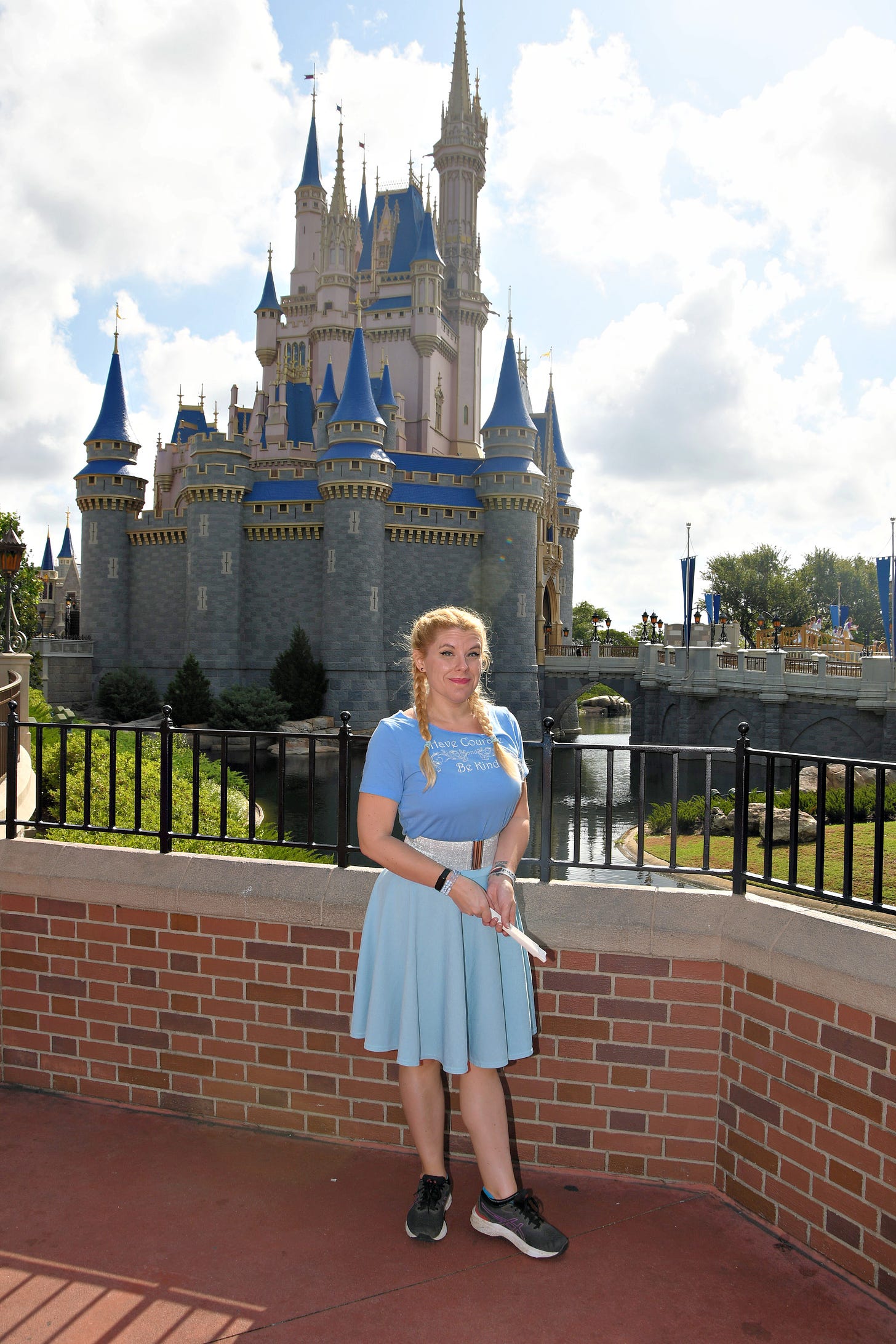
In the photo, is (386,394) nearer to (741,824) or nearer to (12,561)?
(12,561)

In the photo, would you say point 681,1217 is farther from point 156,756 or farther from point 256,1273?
point 156,756

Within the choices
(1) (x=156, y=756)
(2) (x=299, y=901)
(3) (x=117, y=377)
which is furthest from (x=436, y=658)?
(3) (x=117, y=377)

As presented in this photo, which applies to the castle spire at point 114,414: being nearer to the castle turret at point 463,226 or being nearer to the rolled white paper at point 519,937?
the castle turret at point 463,226

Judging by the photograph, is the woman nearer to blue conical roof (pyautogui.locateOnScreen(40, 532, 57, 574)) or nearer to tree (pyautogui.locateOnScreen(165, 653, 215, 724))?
tree (pyautogui.locateOnScreen(165, 653, 215, 724))

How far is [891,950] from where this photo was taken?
10.2 feet

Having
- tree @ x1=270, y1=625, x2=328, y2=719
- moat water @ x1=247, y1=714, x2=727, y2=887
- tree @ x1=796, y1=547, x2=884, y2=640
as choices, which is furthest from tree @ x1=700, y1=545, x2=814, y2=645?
tree @ x1=270, y1=625, x2=328, y2=719

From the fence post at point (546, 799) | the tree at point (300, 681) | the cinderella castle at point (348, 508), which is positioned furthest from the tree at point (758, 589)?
the fence post at point (546, 799)

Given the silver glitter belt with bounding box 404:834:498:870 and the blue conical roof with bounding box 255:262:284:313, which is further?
the blue conical roof with bounding box 255:262:284:313

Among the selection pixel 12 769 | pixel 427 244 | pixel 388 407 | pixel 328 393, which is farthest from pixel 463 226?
pixel 12 769

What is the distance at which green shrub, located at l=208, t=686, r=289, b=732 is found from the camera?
1542 inches

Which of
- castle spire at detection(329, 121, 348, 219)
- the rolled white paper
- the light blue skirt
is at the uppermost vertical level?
castle spire at detection(329, 121, 348, 219)

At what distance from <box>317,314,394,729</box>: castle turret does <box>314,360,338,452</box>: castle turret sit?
5.32 metres

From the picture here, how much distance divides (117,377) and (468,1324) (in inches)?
2097

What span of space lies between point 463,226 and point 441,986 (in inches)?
2439
